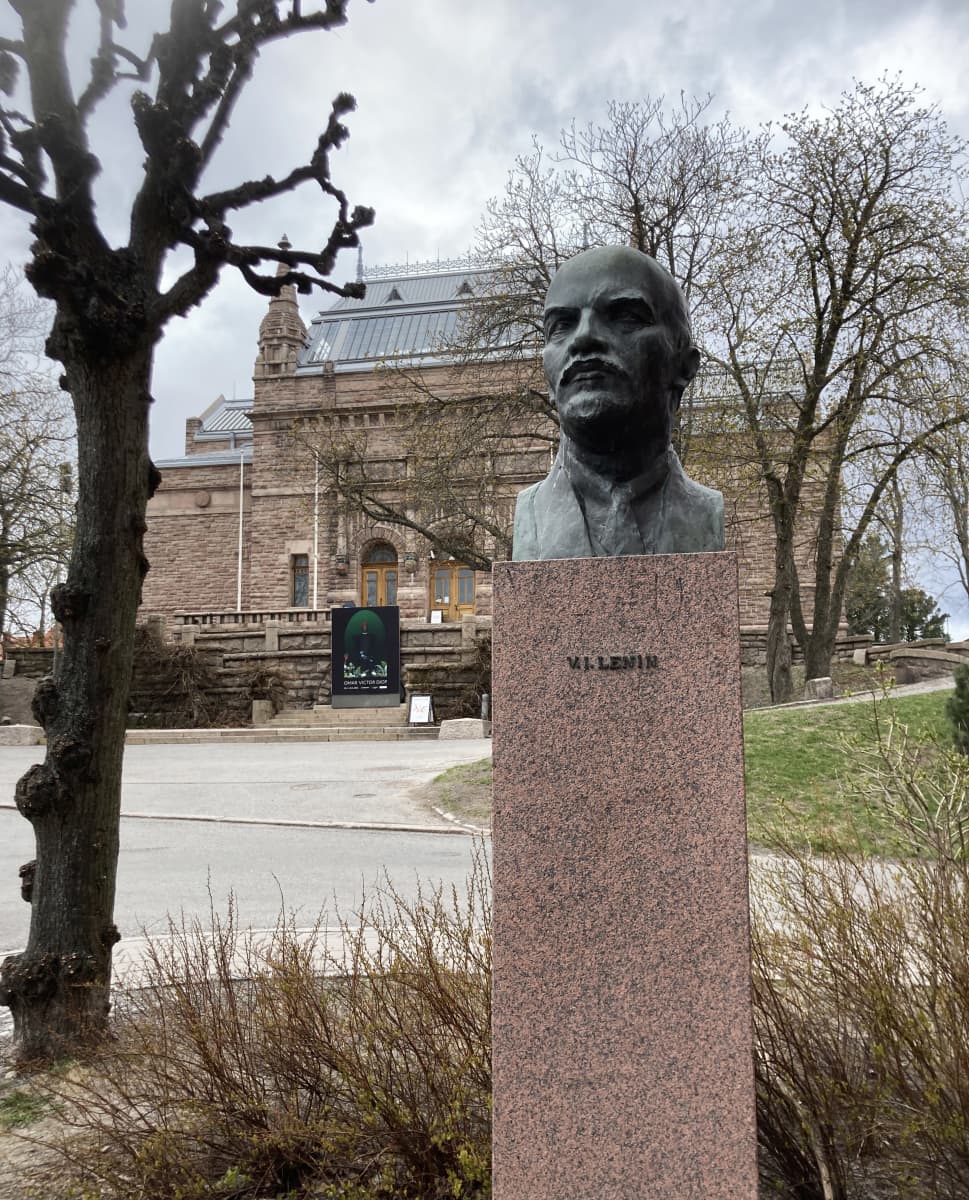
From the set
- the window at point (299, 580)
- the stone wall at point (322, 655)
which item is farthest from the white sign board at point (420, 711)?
the window at point (299, 580)

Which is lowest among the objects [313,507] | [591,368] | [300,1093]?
[300,1093]

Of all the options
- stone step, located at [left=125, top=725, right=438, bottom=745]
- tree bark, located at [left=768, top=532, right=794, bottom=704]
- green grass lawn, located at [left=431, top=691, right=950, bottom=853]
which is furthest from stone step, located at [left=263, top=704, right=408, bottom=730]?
green grass lawn, located at [left=431, top=691, right=950, bottom=853]

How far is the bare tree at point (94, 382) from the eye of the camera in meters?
4.91

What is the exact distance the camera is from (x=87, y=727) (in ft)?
16.5

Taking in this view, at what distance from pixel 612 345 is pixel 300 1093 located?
9.43 feet

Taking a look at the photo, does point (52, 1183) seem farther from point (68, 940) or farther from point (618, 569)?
point (618, 569)

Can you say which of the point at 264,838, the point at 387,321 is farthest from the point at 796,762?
the point at 387,321

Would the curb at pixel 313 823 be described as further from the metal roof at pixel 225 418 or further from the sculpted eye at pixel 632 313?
the metal roof at pixel 225 418

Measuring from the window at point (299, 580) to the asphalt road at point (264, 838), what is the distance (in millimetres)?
22524

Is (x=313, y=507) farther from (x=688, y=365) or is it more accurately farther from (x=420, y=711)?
(x=688, y=365)

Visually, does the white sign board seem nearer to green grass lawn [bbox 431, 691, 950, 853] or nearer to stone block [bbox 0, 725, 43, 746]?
stone block [bbox 0, 725, 43, 746]

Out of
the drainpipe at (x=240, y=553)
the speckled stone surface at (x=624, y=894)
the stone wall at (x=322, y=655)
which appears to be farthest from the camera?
the drainpipe at (x=240, y=553)

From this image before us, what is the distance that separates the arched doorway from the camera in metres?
41.0

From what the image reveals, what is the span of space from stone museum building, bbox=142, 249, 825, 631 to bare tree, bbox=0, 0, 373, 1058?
96.1 ft
